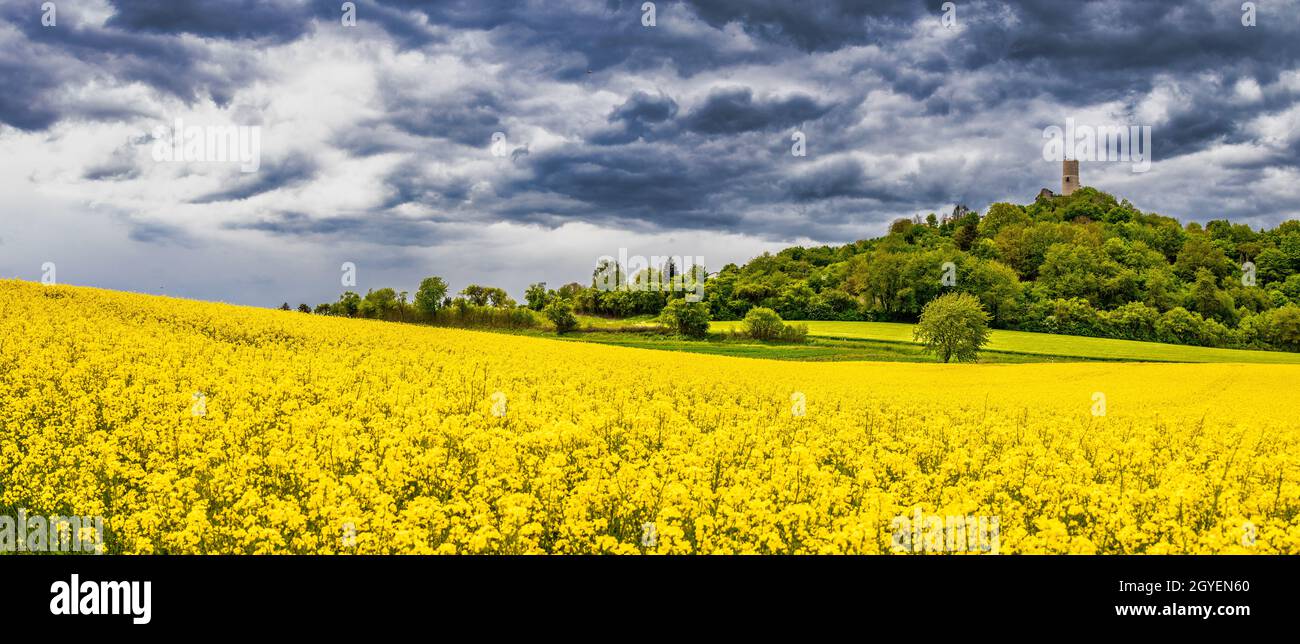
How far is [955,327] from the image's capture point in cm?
5569

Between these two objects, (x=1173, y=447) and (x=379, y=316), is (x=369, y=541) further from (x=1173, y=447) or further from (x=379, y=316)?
(x=379, y=316)

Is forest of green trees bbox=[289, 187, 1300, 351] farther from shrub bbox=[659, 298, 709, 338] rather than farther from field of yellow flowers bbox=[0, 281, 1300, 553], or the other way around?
field of yellow flowers bbox=[0, 281, 1300, 553]

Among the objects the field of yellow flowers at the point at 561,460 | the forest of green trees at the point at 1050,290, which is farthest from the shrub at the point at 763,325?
the field of yellow flowers at the point at 561,460

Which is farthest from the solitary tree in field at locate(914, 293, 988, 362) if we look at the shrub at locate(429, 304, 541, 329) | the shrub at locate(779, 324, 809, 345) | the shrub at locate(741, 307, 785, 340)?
the shrub at locate(429, 304, 541, 329)

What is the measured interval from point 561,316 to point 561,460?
2567 inches

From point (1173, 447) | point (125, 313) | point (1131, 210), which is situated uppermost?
point (1131, 210)

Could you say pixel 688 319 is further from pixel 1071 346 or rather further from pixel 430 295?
pixel 1071 346

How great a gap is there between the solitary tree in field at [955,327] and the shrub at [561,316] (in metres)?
35.9

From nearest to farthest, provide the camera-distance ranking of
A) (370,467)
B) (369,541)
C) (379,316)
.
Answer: (369,541), (370,467), (379,316)
